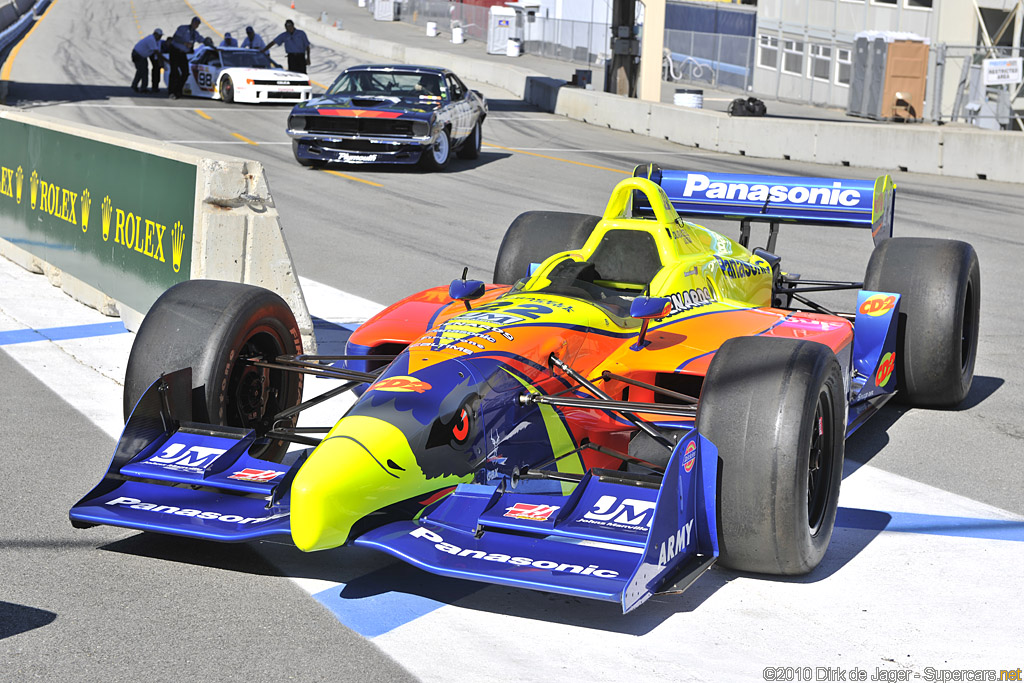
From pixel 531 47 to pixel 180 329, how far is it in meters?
51.5

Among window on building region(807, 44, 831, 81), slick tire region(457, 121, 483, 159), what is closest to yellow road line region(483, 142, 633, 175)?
slick tire region(457, 121, 483, 159)

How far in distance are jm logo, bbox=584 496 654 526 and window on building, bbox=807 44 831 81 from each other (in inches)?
1473

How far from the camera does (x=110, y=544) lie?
5.34 metres

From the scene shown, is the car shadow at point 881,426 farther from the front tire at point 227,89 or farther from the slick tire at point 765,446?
the front tire at point 227,89

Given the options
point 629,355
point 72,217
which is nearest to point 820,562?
point 629,355

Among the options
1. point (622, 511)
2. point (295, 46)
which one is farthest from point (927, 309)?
point (295, 46)

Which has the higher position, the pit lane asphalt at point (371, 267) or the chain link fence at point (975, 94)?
the chain link fence at point (975, 94)

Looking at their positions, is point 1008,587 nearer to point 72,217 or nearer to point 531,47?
point 72,217

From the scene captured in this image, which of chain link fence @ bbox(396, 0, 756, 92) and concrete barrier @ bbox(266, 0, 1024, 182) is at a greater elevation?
chain link fence @ bbox(396, 0, 756, 92)

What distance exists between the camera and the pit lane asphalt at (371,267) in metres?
4.70

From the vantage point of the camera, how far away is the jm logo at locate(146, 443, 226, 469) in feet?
17.3

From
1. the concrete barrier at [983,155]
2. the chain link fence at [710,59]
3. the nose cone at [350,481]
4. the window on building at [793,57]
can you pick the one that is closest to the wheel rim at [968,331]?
the nose cone at [350,481]

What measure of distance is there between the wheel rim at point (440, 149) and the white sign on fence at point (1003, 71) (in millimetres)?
12141

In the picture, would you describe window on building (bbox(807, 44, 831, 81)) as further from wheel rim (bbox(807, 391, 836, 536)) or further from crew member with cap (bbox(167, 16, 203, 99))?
wheel rim (bbox(807, 391, 836, 536))
